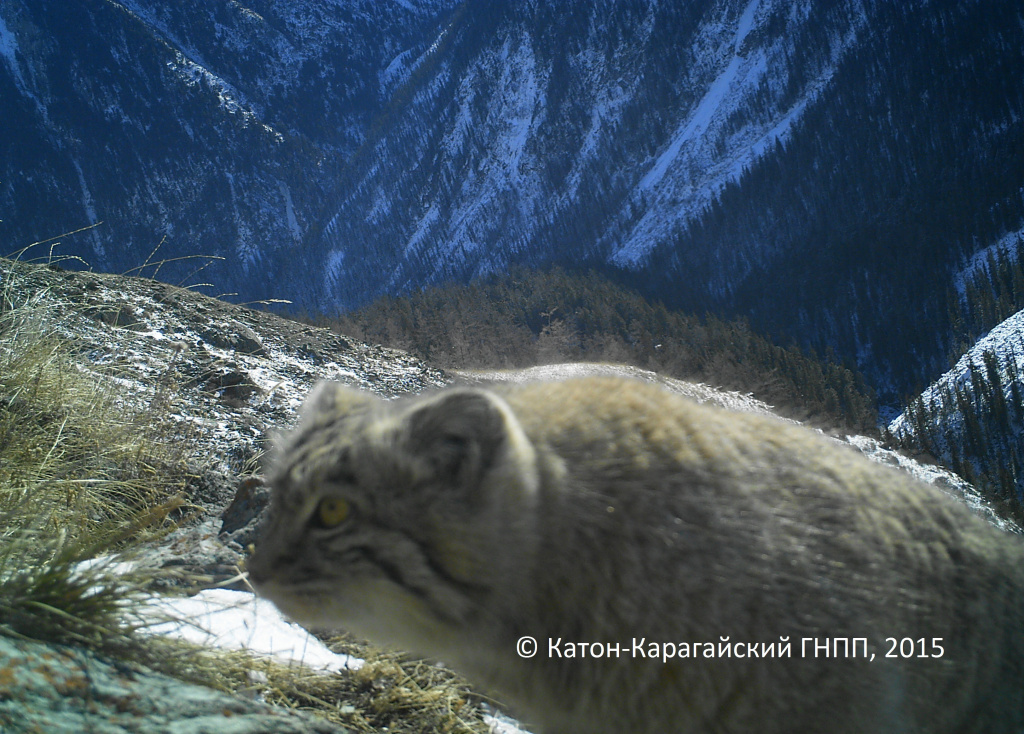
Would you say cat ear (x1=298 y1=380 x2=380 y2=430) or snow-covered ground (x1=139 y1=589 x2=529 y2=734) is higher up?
cat ear (x1=298 y1=380 x2=380 y2=430)

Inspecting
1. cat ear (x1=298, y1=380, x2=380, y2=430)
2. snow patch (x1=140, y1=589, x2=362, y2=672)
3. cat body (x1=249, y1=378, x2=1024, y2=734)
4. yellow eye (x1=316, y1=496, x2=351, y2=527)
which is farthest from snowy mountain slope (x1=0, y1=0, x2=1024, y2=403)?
cat body (x1=249, y1=378, x2=1024, y2=734)

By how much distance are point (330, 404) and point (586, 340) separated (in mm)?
37235

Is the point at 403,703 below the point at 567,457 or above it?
below

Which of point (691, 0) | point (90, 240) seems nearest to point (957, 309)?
point (691, 0)

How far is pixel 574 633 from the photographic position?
2389 mm

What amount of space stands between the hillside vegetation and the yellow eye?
86.1ft

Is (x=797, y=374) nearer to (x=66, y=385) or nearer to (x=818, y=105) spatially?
(x=66, y=385)

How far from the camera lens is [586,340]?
39.6 meters

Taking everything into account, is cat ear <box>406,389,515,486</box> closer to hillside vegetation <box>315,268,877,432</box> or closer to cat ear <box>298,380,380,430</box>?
cat ear <box>298,380,380,430</box>

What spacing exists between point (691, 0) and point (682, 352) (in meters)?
162

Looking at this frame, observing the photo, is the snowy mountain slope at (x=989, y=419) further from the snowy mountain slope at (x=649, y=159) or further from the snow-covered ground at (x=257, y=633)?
the snow-covered ground at (x=257, y=633)

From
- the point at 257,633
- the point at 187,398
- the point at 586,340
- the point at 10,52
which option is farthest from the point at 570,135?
the point at 10,52

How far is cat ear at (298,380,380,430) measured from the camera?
280 centimetres

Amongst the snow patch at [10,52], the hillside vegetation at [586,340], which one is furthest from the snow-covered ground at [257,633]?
the snow patch at [10,52]
